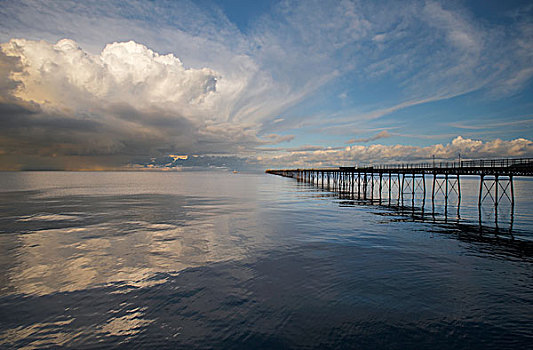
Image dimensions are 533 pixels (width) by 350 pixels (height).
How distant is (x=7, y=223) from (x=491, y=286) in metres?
39.8

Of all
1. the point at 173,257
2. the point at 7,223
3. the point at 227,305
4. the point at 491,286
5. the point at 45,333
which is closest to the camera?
the point at 45,333

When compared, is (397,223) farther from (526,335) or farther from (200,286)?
(200,286)

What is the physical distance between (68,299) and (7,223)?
2424 centimetres

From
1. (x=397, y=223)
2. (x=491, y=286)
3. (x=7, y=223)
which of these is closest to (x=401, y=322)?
(x=491, y=286)

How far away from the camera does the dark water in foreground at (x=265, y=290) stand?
9125mm

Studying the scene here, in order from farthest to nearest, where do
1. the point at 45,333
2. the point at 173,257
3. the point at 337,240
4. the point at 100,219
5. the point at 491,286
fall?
the point at 100,219 < the point at 337,240 < the point at 173,257 < the point at 491,286 < the point at 45,333

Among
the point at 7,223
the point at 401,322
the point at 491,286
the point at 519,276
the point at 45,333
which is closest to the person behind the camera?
the point at 45,333

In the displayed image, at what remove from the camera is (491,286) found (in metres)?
12.9

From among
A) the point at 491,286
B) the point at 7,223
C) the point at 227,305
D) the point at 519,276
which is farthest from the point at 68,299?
the point at 7,223

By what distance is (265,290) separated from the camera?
493 inches

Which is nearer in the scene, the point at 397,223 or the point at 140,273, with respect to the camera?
the point at 140,273

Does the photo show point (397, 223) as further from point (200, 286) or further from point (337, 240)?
point (200, 286)

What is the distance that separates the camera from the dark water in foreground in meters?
9.12

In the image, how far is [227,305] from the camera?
→ 11.1 metres
